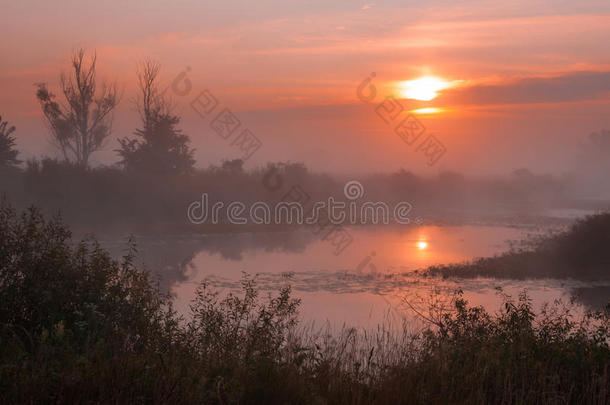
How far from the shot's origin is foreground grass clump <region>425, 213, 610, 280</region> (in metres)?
24.4

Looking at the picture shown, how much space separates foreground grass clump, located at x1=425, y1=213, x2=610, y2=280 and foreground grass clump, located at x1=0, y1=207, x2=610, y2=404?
1462 cm

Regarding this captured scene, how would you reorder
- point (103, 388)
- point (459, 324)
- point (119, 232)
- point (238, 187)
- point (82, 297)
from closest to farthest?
1. point (103, 388)
2. point (82, 297)
3. point (459, 324)
4. point (119, 232)
5. point (238, 187)

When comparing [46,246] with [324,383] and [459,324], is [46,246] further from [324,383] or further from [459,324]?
[459,324]

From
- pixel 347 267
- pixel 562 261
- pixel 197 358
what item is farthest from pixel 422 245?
pixel 197 358

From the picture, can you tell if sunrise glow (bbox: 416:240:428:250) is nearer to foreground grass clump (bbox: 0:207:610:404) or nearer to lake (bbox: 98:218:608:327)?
lake (bbox: 98:218:608:327)

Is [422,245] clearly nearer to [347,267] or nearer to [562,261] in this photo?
[562,261]

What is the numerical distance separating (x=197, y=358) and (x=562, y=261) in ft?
74.4

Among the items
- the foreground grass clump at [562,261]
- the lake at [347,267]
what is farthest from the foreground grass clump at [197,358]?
the foreground grass clump at [562,261]

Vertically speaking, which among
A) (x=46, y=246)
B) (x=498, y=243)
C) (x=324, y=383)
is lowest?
(x=324, y=383)

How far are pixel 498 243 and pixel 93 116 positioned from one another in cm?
3691

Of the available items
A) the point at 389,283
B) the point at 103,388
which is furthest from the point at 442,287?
the point at 103,388

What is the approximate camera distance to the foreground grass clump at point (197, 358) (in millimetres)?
6109

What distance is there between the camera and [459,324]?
9.98 metres

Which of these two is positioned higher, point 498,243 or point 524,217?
point 524,217
